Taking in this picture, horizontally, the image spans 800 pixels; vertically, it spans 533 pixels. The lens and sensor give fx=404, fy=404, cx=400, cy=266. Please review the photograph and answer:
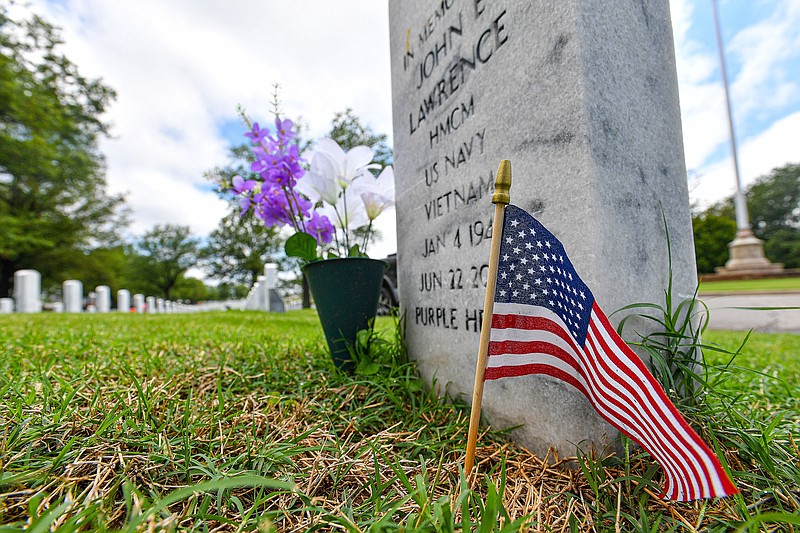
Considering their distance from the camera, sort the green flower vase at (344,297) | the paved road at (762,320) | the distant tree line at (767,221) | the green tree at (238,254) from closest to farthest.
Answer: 1. the green flower vase at (344,297)
2. the paved road at (762,320)
3. the green tree at (238,254)
4. the distant tree line at (767,221)

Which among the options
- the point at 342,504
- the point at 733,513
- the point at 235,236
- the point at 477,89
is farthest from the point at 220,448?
the point at 235,236

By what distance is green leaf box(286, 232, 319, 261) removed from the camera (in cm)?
194

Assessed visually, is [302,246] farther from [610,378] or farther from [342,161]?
[610,378]

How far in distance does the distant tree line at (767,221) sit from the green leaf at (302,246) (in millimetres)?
32476

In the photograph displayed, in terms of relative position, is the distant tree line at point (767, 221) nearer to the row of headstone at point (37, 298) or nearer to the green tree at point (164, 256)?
the row of headstone at point (37, 298)

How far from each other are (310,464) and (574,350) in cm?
80

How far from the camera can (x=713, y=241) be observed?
27359 mm

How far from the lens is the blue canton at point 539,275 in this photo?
972mm

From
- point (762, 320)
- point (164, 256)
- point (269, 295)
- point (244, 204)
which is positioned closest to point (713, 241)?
point (762, 320)

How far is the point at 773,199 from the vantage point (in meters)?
34.1

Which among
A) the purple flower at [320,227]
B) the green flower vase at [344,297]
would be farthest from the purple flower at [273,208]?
the green flower vase at [344,297]

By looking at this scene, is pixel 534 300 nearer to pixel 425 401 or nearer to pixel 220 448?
pixel 425 401

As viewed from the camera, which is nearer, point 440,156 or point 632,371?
point 632,371

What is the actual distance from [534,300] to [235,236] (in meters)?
26.2
